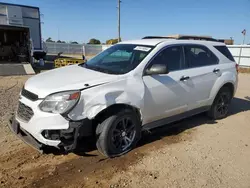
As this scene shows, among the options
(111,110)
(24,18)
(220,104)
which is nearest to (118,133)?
(111,110)

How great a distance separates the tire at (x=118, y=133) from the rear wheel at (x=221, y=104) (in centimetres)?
248

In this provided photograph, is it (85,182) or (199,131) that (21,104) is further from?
(199,131)

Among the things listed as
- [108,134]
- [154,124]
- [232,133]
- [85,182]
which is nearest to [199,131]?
[232,133]

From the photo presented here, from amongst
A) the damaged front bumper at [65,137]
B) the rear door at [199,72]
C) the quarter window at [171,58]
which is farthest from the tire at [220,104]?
the damaged front bumper at [65,137]

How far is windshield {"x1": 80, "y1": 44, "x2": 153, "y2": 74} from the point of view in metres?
4.04

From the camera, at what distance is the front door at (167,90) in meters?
4.04

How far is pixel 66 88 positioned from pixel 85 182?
128 cm

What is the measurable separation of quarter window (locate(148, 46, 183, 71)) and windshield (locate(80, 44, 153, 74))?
225 millimetres

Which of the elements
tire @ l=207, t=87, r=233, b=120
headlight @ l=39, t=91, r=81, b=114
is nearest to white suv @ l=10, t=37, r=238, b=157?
headlight @ l=39, t=91, r=81, b=114

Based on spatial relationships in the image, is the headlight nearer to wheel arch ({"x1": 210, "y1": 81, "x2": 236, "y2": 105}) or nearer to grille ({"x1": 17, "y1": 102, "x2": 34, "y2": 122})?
grille ({"x1": 17, "y1": 102, "x2": 34, "y2": 122})

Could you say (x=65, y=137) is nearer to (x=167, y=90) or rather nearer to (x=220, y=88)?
(x=167, y=90)

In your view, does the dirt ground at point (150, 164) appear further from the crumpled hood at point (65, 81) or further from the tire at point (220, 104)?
the crumpled hood at point (65, 81)

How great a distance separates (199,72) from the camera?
16.0ft

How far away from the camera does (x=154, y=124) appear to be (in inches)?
170
